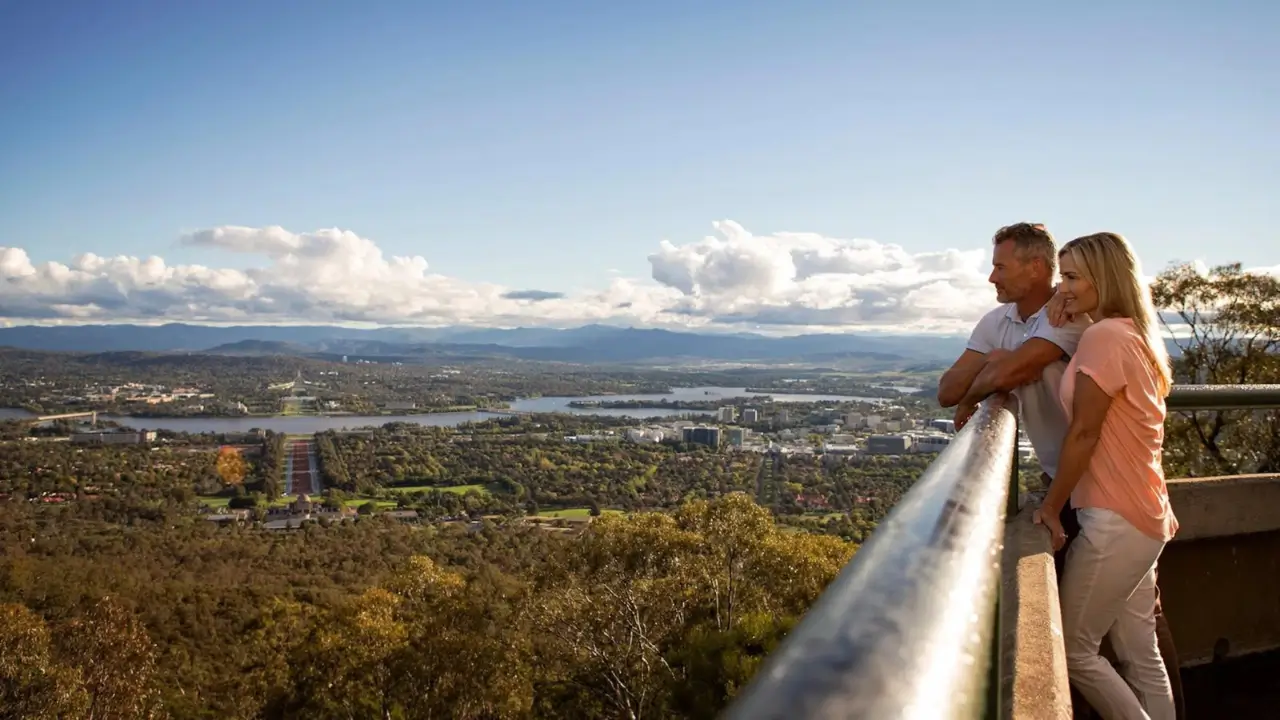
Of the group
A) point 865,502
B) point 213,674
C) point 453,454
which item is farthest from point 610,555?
point 453,454

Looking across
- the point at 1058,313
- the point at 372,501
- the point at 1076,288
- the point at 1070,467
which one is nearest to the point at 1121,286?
the point at 1076,288

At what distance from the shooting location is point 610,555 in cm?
1275

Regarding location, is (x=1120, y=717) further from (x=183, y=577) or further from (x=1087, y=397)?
(x=183, y=577)

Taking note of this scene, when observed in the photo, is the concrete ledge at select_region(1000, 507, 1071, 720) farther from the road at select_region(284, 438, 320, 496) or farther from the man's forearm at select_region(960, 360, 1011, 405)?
the road at select_region(284, 438, 320, 496)

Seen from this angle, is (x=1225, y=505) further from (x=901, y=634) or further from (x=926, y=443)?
(x=926, y=443)

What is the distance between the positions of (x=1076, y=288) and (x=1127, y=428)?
17.0 inches

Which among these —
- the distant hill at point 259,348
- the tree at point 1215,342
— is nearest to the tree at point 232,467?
the tree at point 1215,342

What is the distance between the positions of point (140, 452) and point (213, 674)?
5242 cm

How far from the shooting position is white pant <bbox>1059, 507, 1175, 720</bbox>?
220 cm

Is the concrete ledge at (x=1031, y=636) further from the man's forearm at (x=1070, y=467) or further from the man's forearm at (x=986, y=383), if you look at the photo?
the man's forearm at (x=986, y=383)

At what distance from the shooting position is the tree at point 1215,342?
442 inches

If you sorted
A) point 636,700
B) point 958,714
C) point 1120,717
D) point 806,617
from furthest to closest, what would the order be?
point 636,700
point 1120,717
point 806,617
point 958,714

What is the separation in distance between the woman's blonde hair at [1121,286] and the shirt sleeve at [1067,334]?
0.13m


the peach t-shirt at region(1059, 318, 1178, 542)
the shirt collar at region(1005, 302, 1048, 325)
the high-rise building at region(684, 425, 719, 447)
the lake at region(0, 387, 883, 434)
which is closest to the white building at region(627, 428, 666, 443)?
the high-rise building at region(684, 425, 719, 447)
